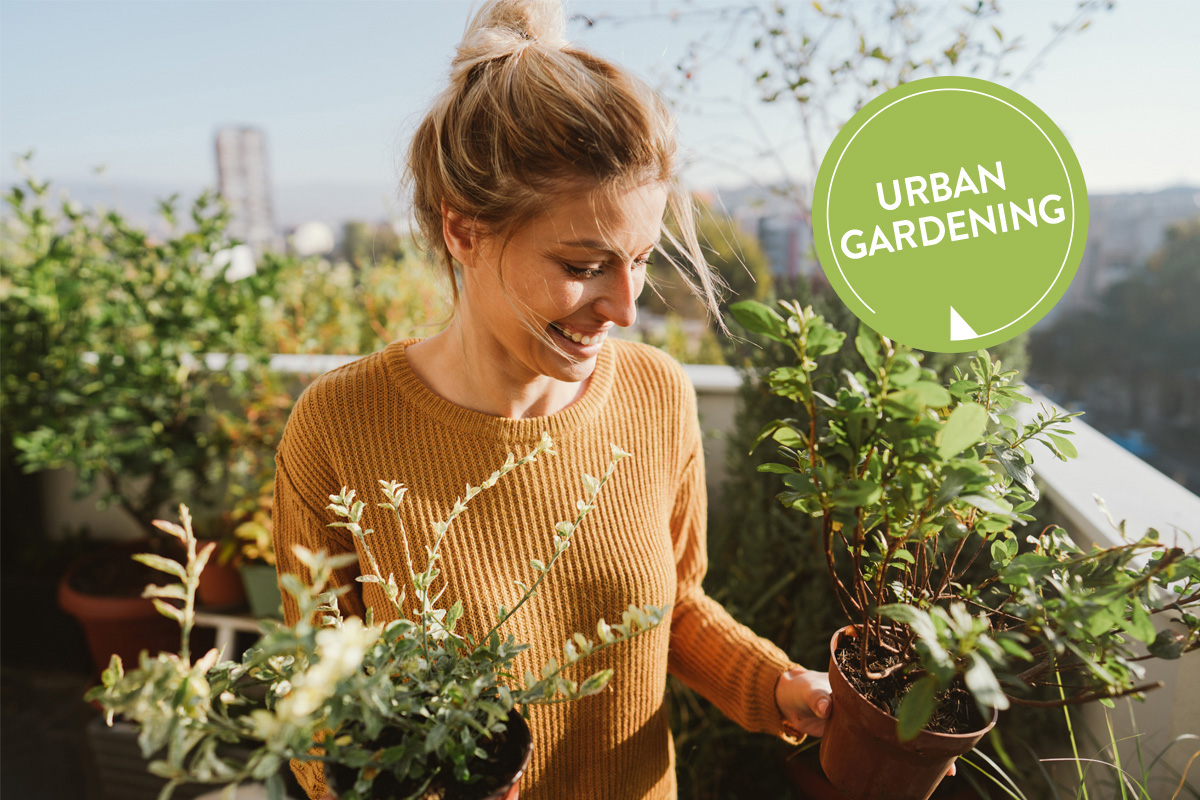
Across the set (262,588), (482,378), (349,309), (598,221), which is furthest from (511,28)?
(349,309)

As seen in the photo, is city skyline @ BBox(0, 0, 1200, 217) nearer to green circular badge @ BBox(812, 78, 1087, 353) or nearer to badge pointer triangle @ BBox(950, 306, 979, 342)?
green circular badge @ BBox(812, 78, 1087, 353)

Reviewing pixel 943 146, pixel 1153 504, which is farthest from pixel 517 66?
pixel 1153 504

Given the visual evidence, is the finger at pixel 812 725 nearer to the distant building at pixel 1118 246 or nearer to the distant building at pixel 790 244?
the distant building at pixel 790 244

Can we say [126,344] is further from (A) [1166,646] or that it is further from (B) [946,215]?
(A) [1166,646]

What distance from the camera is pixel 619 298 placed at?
895 mm

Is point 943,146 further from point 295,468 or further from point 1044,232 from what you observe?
point 295,468

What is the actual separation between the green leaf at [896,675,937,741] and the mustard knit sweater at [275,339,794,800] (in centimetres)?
57

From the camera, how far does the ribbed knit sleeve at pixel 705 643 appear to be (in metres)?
1.01

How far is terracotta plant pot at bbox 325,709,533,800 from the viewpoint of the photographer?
51 cm

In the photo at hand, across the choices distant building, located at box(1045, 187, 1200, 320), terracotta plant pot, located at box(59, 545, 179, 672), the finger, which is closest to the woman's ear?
the finger

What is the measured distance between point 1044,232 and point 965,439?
1.75ft

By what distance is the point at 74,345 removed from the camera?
2.43 meters

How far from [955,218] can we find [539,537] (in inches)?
29.3

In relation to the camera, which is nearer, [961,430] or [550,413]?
[961,430]
